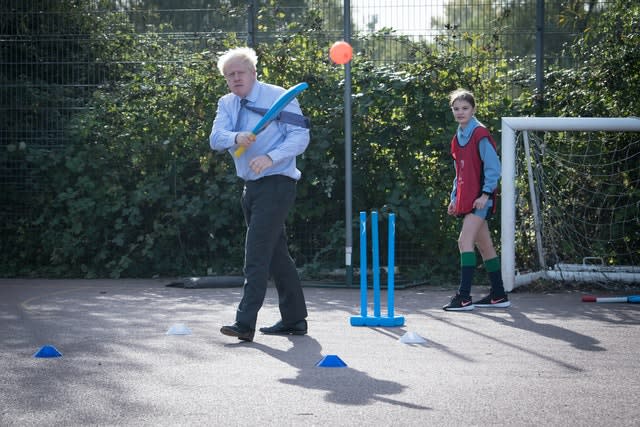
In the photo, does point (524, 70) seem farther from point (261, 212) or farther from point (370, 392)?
point (370, 392)

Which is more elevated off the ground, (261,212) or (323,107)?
(323,107)

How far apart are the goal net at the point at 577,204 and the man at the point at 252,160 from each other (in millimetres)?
3746

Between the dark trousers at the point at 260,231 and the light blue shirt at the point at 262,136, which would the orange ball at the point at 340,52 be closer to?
the light blue shirt at the point at 262,136

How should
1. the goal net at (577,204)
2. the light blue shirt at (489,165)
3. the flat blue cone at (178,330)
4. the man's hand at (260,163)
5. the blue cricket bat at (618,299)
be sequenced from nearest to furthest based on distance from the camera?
the man's hand at (260,163), the flat blue cone at (178,330), the light blue shirt at (489,165), the blue cricket bat at (618,299), the goal net at (577,204)

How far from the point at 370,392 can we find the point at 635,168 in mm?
6019

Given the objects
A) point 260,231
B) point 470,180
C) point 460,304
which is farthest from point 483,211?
point 260,231

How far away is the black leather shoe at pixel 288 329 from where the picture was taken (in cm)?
705

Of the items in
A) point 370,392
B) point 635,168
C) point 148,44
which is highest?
point 148,44

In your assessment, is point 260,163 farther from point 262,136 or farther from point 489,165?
point 489,165

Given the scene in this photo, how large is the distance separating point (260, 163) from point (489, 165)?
2424mm

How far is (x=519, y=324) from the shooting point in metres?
7.52

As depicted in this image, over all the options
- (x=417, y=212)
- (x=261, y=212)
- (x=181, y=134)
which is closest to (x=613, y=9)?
(x=417, y=212)

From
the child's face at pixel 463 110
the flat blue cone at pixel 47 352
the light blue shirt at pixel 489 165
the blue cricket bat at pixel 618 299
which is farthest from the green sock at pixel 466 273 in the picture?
the flat blue cone at pixel 47 352

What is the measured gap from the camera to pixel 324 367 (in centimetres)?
577
